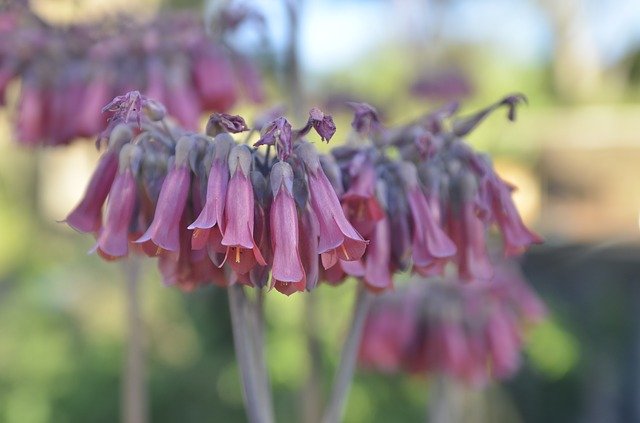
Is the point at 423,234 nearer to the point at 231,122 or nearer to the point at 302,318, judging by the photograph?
the point at 231,122

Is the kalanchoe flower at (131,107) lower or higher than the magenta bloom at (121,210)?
higher

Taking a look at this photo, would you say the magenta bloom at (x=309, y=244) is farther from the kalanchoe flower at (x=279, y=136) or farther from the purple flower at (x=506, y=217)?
the purple flower at (x=506, y=217)

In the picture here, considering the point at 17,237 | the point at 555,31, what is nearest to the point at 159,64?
the point at 17,237

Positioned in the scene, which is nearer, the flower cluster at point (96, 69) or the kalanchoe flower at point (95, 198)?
the kalanchoe flower at point (95, 198)

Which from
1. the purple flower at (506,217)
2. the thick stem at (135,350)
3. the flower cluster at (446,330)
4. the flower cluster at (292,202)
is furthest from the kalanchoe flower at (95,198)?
the flower cluster at (446,330)

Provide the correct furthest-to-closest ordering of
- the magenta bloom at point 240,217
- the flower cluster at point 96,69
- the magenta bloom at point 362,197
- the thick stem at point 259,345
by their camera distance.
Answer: the flower cluster at point 96,69 < the thick stem at point 259,345 < the magenta bloom at point 362,197 < the magenta bloom at point 240,217

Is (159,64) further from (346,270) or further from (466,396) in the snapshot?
(466,396)

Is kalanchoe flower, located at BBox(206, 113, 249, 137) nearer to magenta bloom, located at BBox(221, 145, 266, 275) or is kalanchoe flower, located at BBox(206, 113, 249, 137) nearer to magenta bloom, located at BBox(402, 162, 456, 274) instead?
magenta bloom, located at BBox(221, 145, 266, 275)

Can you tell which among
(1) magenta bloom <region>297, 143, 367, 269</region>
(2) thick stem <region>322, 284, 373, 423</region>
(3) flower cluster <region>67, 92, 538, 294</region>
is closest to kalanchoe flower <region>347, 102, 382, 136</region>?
(3) flower cluster <region>67, 92, 538, 294</region>
